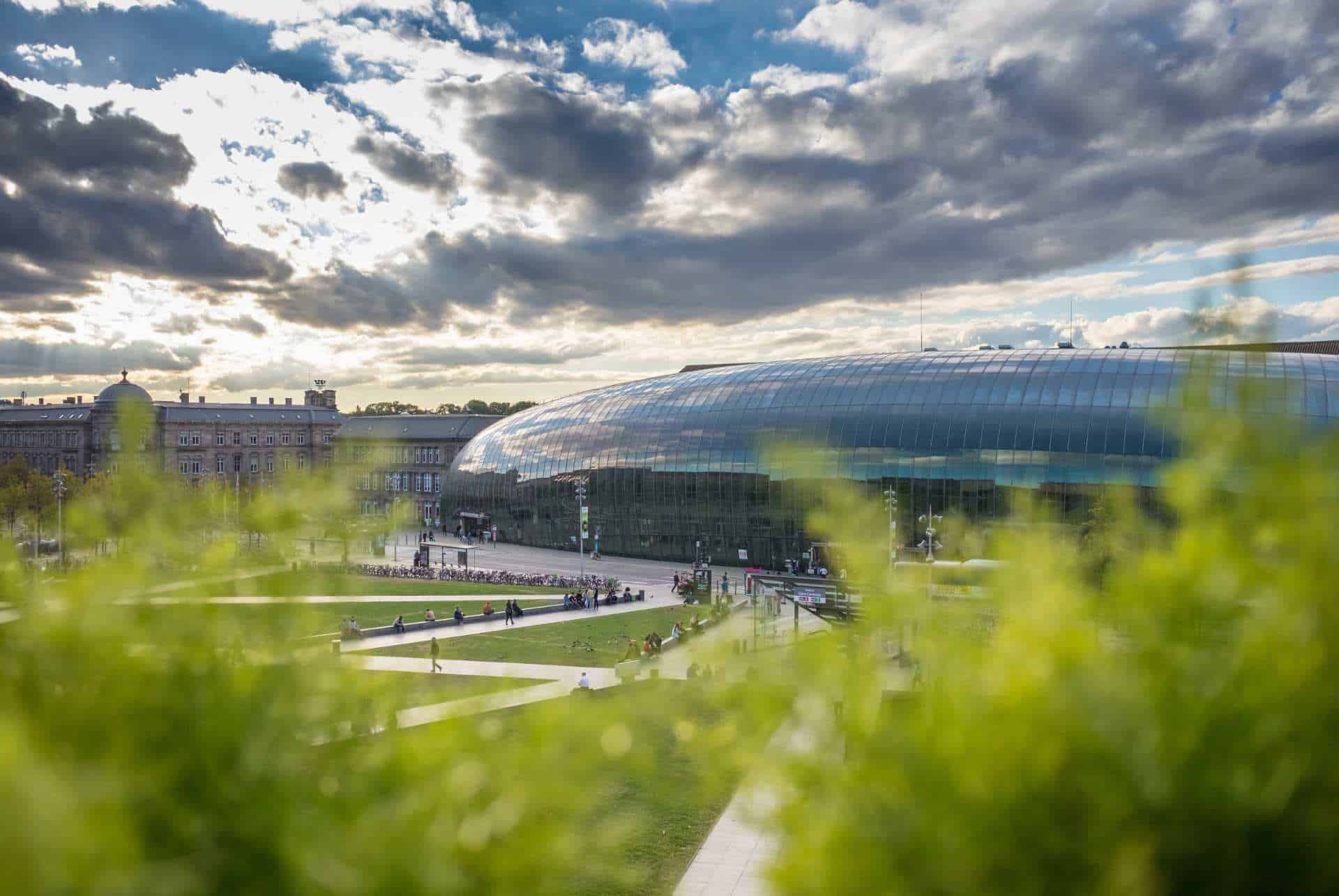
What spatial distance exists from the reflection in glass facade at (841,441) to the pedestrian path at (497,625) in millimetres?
10187

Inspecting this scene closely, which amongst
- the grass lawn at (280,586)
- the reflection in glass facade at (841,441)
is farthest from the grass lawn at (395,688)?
the reflection in glass facade at (841,441)

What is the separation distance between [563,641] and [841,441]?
30059mm

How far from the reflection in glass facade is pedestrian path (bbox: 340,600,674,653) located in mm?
10187

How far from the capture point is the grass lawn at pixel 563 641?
29.6 m

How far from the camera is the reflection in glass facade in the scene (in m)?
50.3

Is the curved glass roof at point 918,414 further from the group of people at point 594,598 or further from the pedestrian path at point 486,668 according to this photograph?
the pedestrian path at point 486,668

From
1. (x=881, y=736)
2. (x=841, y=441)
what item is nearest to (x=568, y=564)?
(x=841, y=441)

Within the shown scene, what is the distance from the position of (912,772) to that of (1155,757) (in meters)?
→ 0.67

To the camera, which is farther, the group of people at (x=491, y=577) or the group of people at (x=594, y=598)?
the group of people at (x=491, y=577)

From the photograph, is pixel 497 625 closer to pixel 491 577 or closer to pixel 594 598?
pixel 594 598

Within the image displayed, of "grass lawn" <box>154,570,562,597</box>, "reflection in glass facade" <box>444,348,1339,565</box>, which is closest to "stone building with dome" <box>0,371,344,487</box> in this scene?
"reflection in glass facade" <box>444,348,1339,565</box>

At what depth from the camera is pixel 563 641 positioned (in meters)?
32.8

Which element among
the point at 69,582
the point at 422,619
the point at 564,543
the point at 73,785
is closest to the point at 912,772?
the point at 73,785

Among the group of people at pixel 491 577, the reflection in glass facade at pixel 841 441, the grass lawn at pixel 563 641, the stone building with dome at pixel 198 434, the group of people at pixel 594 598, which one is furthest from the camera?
the stone building with dome at pixel 198 434
